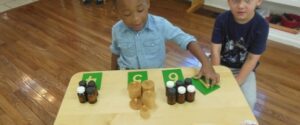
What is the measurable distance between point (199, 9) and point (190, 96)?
215 cm

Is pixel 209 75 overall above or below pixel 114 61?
above

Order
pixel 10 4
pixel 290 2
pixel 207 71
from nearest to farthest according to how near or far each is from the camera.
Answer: pixel 207 71 → pixel 290 2 → pixel 10 4

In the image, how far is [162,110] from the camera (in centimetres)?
82

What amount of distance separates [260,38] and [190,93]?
0.47 metres

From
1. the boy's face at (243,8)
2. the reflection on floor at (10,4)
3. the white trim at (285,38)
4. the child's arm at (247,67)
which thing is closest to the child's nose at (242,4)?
the boy's face at (243,8)

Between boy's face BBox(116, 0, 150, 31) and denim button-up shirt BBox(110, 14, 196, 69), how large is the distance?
0.27 feet

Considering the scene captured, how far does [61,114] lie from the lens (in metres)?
0.84

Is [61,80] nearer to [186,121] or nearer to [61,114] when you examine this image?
[61,114]

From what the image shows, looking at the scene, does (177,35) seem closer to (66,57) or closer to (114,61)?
(114,61)

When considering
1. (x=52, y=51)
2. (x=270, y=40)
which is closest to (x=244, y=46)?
(x=270, y=40)

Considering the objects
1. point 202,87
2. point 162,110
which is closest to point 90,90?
point 162,110

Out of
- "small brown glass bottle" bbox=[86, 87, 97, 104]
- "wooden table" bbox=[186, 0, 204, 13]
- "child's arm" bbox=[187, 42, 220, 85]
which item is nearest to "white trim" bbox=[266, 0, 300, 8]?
"wooden table" bbox=[186, 0, 204, 13]

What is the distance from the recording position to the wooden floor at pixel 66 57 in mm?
1727

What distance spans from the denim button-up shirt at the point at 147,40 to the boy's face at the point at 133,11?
81mm
